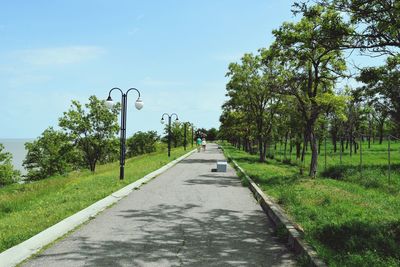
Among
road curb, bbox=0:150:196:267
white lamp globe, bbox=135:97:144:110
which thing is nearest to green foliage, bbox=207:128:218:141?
white lamp globe, bbox=135:97:144:110

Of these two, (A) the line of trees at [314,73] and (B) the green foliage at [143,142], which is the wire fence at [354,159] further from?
(B) the green foliage at [143,142]

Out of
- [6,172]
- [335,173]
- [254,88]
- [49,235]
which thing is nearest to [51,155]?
[6,172]

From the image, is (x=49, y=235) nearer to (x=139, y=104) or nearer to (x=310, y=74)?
(x=139, y=104)

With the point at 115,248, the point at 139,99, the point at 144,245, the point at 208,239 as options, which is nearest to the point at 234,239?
the point at 208,239

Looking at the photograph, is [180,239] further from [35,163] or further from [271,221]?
[35,163]

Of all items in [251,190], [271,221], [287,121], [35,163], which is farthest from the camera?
[35,163]

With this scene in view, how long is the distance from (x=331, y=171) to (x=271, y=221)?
15327 mm

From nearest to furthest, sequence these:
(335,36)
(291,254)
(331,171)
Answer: (291,254), (335,36), (331,171)

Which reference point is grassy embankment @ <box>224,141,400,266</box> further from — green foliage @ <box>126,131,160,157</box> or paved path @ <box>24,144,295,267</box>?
green foliage @ <box>126,131,160,157</box>

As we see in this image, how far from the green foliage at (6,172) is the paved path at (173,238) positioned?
45742 millimetres

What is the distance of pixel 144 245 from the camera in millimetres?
6887

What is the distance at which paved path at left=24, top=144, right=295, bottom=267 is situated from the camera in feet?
19.8

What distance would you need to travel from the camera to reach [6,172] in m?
52.2

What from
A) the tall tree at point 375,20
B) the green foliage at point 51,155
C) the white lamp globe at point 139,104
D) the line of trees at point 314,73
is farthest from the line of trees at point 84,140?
the tall tree at point 375,20
